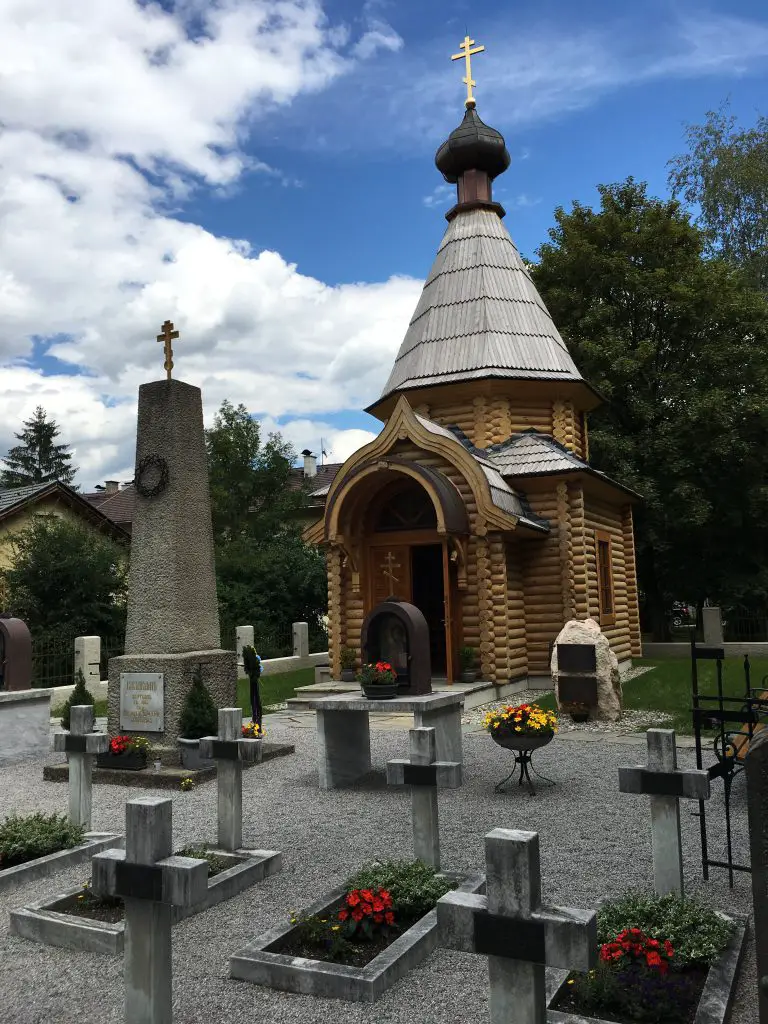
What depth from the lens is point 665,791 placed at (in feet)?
15.4

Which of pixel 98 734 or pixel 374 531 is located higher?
pixel 374 531

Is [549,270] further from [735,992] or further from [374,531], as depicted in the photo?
[735,992]

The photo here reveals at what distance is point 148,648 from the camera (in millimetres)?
9805

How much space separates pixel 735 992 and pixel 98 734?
16.5ft

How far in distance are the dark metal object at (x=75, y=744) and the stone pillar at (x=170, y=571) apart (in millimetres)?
2554

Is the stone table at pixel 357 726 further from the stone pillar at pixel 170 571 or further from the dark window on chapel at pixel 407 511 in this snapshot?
the dark window on chapel at pixel 407 511

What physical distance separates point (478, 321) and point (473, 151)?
5267mm

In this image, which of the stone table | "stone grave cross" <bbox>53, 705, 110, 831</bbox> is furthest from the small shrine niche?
"stone grave cross" <bbox>53, 705, 110, 831</bbox>

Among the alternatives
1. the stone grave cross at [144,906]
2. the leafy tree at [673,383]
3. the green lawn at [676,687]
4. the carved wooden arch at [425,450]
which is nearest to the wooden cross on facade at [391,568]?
the carved wooden arch at [425,450]

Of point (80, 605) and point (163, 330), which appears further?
point (80, 605)

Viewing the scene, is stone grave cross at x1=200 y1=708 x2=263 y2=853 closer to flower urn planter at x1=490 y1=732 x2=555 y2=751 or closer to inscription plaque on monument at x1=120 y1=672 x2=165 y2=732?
flower urn planter at x1=490 y1=732 x2=555 y2=751

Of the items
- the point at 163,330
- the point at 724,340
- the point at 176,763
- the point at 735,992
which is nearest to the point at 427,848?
the point at 735,992

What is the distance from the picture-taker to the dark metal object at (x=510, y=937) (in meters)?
2.70

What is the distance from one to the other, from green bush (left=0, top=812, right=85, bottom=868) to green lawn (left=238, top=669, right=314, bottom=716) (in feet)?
27.5
